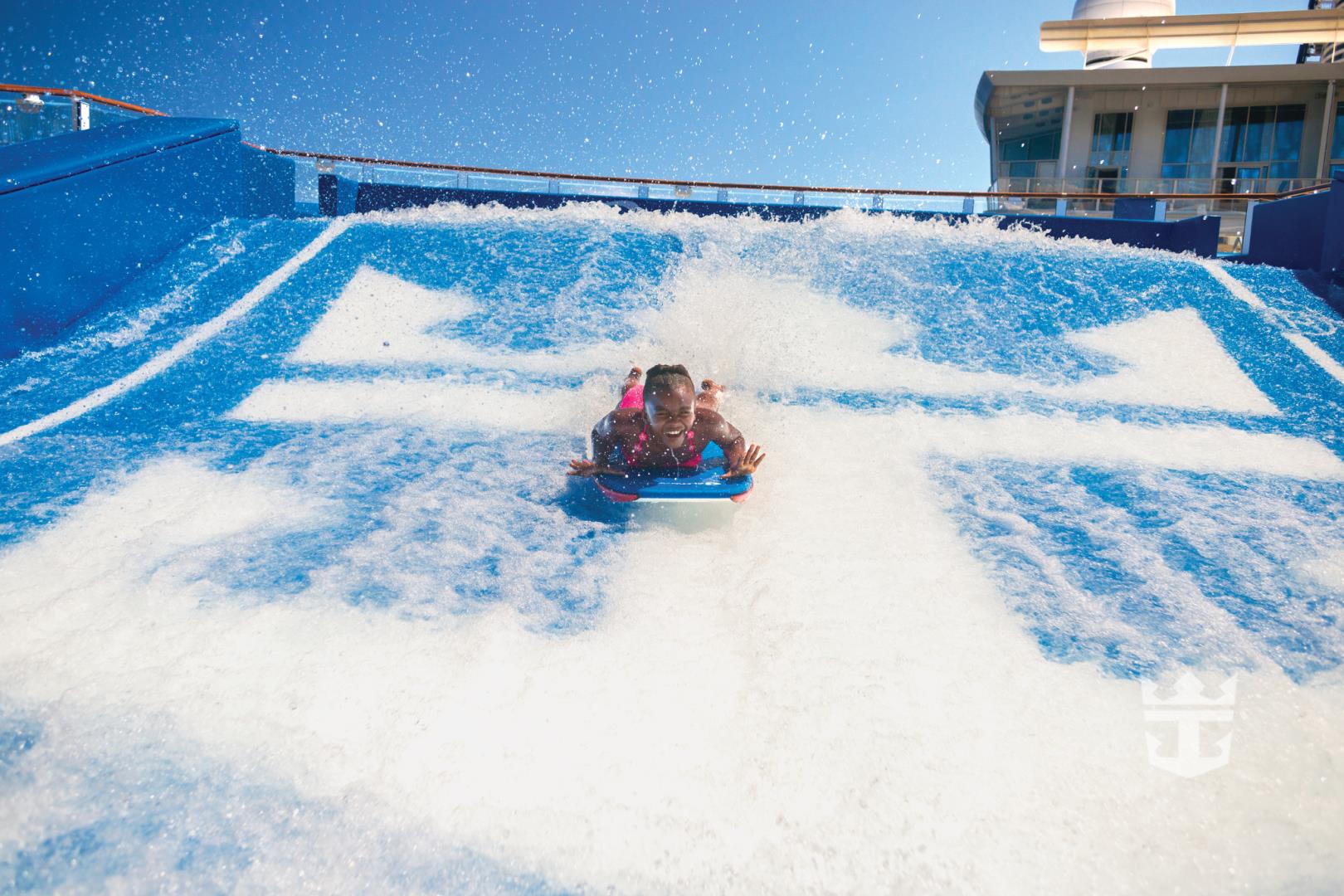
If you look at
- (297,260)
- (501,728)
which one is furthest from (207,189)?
(501,728)

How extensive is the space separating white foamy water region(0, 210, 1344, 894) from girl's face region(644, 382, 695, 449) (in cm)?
51

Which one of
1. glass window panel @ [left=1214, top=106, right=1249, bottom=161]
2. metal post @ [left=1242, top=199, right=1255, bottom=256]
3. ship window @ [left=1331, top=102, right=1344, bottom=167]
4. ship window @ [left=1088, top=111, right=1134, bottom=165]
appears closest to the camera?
metal post @ [left=1242, top=199, right=1255, bottom=256]

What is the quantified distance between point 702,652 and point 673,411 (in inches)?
43.6

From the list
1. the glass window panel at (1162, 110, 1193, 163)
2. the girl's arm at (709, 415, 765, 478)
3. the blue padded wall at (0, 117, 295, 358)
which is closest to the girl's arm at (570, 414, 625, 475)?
the girl's arm at (709, 415, 765, 478)

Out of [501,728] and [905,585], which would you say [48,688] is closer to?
[501,728]

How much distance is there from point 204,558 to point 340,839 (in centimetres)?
175

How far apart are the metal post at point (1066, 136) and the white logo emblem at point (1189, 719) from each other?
23.7m

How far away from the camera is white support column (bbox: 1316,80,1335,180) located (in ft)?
66.9

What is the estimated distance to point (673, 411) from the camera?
3.31 m

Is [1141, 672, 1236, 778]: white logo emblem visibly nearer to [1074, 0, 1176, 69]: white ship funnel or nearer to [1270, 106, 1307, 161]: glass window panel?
[1074, 0, 1176, 69]: white ship funnel

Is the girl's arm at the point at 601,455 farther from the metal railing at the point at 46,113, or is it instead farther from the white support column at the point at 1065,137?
the white support column at the point at 1065,137

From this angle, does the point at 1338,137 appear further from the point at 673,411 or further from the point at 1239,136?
the point at 673,411

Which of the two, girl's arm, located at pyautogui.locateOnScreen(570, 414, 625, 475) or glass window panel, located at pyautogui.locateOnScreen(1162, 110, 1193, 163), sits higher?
glass window panel, located at pyautogui.locateOnScreen(1162, 110, 1193, 163)

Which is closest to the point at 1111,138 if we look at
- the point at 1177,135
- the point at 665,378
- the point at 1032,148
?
the point at 1177,135
